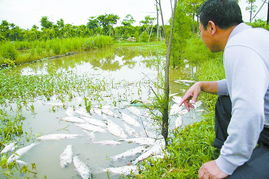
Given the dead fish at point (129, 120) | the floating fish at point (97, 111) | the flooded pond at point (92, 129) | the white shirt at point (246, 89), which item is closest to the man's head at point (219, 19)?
the white shirt at point (246, 89)

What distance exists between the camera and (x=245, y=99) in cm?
91

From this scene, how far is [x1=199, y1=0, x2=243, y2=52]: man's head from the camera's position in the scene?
1.13 metres

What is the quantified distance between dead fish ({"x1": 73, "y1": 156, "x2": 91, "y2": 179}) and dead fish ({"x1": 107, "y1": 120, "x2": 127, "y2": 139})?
0.72 meters

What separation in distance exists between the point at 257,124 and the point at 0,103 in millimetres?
4694

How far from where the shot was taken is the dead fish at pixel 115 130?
2.88 meters

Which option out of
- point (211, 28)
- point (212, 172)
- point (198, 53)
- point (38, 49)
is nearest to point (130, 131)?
point (212, 172)

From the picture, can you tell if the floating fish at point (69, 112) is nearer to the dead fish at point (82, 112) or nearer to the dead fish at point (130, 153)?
the dead fish at point (82, 112)

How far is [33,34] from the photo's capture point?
73.5 feet

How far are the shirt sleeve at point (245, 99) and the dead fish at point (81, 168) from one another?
1.51 m

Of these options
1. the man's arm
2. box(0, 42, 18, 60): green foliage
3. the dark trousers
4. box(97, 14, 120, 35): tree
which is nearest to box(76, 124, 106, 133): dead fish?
the man's arm

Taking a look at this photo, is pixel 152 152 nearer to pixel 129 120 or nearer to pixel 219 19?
pixel 129 120

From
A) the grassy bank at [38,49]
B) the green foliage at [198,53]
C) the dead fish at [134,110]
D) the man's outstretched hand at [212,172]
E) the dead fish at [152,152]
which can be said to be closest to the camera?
the man's outstretched hand at [212,172]

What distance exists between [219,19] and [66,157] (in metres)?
2.10

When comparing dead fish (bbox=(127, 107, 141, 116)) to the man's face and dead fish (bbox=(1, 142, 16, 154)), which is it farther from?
the man's face
